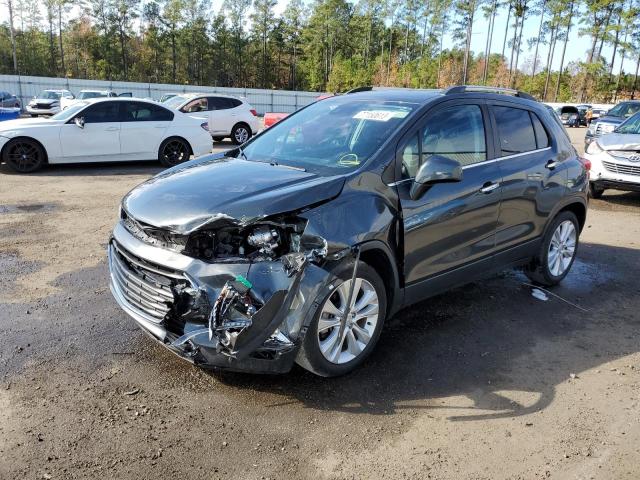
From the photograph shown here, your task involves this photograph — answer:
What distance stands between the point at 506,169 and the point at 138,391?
3350mm

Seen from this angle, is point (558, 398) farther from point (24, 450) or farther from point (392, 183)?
point (24, 450)

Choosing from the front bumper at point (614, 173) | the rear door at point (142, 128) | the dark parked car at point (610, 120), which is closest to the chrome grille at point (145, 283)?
the rear door at point (142, 128)

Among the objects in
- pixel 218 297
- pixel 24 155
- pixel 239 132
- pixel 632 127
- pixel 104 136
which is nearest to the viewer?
pixel 218 297

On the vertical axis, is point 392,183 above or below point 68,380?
above

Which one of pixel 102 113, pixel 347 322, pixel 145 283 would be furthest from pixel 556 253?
pixel 102 113

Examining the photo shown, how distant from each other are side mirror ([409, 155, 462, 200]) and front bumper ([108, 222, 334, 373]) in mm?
1012

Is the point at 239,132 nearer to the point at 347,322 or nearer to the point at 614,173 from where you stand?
the point at 614,173

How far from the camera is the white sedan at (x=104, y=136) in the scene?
36.1 ft

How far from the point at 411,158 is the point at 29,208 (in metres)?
6.50

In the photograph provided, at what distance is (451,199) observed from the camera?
4121mm

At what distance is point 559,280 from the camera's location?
224 inches

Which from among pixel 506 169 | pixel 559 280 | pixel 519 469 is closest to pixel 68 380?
pixel 519 469

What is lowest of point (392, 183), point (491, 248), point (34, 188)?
point (34, 188)

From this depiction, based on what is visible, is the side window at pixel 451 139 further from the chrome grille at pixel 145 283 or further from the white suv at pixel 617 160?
the white suv at pixel 617 160
